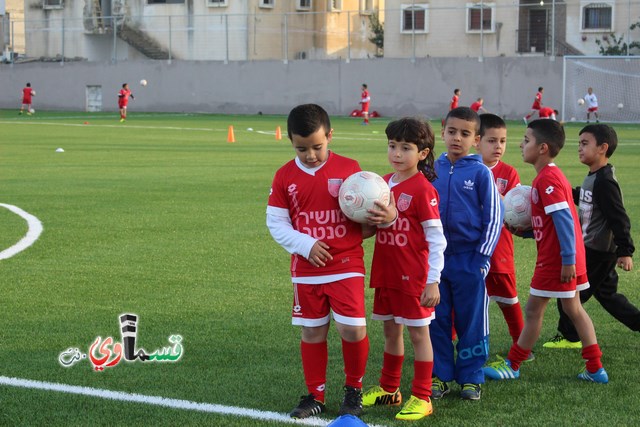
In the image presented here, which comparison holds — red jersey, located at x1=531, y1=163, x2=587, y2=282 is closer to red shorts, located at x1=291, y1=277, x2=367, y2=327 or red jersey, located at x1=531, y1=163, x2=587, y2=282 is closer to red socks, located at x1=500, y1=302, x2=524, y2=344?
red socks, located at x1=500, y1=302, x2=524, y2=344

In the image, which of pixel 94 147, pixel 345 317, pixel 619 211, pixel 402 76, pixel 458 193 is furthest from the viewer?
pixel 402 76

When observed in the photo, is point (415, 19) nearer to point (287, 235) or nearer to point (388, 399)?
point (388, 399)

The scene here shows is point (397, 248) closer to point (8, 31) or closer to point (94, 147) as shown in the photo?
point (94, 147)

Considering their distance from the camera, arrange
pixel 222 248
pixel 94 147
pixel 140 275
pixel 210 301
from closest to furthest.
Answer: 1. pixel 210 301
2. pixel 140 275
3. pixel 222 248
4. pixel 94 147

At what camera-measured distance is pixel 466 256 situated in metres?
5.62

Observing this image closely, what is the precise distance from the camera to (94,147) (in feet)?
87.7

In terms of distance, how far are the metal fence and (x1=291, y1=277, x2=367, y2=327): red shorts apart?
43.4 m

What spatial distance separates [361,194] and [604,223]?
214cm

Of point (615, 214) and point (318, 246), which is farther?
point (615, 214)

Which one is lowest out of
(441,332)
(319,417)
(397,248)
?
(319,417)

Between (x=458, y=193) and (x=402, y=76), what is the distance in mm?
45715

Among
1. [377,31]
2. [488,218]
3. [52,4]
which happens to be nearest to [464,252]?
[488,218]

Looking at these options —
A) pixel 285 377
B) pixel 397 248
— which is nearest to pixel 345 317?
pixel 397 248

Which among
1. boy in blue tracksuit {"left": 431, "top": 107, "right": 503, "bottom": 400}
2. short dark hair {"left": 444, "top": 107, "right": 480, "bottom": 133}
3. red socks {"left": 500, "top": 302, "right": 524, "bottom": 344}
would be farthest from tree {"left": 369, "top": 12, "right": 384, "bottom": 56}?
boy in blue tracksuit {"left": 431, "top": 107, "right": 503, "bottom": 400}
